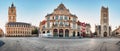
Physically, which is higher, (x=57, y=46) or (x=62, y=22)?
(x=62, y=22)

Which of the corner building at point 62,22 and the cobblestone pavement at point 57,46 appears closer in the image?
the cobblestone pavement at point 57,46

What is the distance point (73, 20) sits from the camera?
176 feet

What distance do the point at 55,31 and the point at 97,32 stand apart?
682 inches

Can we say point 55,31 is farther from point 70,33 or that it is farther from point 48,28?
point 70,33

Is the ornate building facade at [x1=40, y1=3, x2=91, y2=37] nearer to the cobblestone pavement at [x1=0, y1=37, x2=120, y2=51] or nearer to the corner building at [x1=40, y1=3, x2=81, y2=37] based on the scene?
the corner building at [x1=40, y1=3, x2=81, y2=37]

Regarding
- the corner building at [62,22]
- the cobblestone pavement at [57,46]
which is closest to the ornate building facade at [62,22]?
the corner building at [62,22]

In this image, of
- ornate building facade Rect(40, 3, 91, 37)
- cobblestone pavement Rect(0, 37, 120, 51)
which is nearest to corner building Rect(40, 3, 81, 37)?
ornate building facade Rect(40, 3, 91, 37)

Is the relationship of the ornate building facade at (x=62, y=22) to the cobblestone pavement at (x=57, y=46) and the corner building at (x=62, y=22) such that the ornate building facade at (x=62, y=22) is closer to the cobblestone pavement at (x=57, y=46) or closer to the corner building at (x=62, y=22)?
the corner building at (x=62, y=22)

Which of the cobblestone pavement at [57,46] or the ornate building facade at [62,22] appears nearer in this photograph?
the cobblestone pavement at [57,46]

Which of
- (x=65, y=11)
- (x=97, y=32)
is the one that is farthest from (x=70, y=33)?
(x=97, y=32)

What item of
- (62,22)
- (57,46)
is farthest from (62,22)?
(57,46)

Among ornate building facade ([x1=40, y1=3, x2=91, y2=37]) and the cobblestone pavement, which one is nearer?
the cobblestone pavement

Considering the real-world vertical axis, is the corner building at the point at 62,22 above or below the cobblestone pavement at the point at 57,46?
above

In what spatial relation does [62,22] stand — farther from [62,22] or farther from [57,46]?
[57,46]
